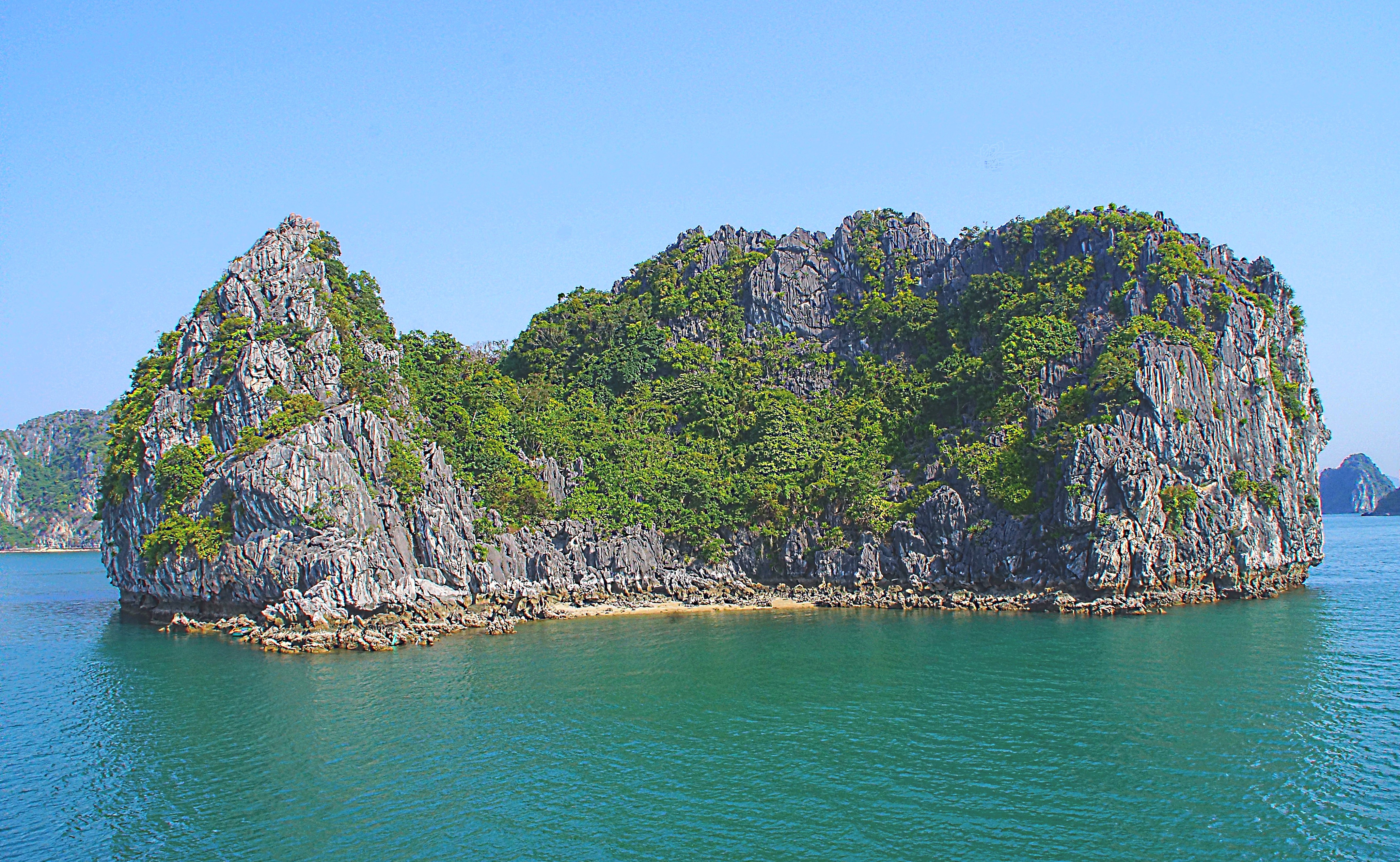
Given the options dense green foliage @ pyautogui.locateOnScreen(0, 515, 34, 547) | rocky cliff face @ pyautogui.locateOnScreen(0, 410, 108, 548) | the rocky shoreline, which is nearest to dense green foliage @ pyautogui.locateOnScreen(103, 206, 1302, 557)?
the rocky shoreline

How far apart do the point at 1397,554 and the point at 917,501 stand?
207 ft

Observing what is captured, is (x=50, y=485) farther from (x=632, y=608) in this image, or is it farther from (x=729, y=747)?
(x=729, y=747)

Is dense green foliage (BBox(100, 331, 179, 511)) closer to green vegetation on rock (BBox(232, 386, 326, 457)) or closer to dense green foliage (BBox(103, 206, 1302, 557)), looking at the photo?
dense green foliage (BBox(103, 206, 1302, 557))

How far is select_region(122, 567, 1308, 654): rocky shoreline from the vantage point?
51438 millimetres

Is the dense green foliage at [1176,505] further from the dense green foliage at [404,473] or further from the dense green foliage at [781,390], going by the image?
the dense green foliage at [404,473]

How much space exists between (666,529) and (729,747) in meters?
35.9

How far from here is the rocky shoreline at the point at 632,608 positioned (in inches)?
2025

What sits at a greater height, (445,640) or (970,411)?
(970,411)

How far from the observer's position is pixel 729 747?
32406mm

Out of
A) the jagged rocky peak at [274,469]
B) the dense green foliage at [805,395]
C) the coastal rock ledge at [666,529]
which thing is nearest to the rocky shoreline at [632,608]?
A: the coastal rock ledge at [666,529]

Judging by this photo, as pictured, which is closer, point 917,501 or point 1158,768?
point 1158,768

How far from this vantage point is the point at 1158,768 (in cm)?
2911

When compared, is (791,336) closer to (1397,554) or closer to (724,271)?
(724,271)

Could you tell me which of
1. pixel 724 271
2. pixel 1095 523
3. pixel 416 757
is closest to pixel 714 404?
pixel 724 271
